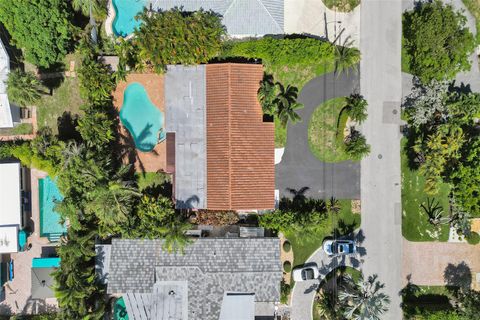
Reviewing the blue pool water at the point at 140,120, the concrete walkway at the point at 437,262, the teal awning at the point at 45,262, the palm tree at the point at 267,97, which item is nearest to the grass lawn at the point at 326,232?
the concrete walkway at the point at 437,262

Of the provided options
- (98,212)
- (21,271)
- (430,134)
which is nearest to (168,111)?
(98,212)

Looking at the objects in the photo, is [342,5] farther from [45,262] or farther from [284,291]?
[45,262]

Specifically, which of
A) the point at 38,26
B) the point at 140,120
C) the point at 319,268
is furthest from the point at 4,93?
the point at 319,268

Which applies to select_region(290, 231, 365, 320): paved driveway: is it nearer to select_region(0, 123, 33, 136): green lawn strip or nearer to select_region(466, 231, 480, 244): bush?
select_region(466, 231, 480, 244): bush

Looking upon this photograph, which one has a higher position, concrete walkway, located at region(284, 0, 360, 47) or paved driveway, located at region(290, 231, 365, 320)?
concrete walkway, located at region(284, 0, 360, 47)

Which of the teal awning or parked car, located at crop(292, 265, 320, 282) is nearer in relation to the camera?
parked car, located at crop(292, 265, 320, 282)

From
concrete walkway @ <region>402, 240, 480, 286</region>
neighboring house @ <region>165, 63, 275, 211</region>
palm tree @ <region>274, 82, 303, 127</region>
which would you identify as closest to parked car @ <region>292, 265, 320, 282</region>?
neighboring house @ <region>165, 63, 275, 211</region>

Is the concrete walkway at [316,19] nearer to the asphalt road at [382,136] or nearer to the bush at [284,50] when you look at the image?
the asphalt road at [382,136]
